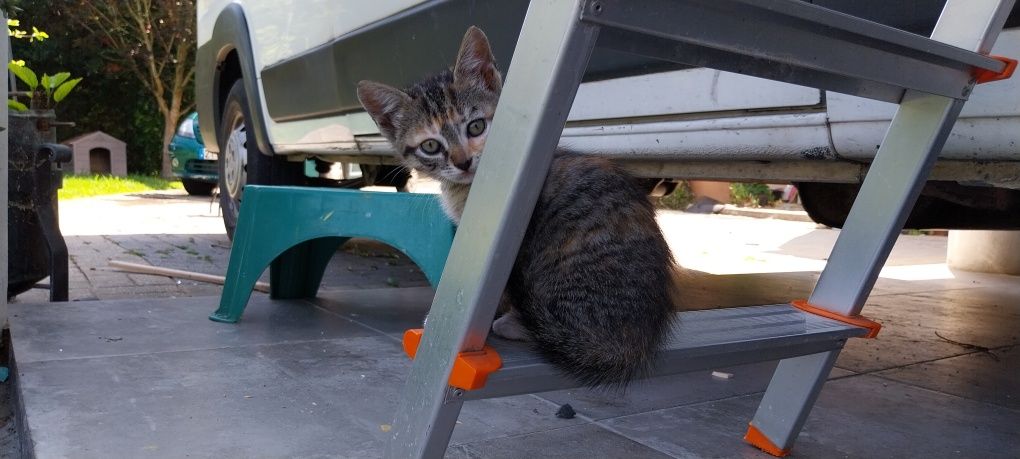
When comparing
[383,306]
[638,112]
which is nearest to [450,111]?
[638,112]

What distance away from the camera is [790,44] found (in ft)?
4.01

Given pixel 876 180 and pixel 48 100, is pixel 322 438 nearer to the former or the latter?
pixel 876 180

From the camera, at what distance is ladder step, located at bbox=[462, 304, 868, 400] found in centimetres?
125

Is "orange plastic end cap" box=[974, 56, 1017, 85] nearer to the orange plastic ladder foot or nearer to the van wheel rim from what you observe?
the orange plastic ladder foot

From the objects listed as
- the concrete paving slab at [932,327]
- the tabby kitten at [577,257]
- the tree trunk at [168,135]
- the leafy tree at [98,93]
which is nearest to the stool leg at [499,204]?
the tabby kitten at [577,257]

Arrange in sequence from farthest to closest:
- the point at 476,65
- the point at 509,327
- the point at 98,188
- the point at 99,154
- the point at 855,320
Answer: the point at 99,154, the point at 98,188, the point at 476,65, the point at 509,327, the point at 855,320

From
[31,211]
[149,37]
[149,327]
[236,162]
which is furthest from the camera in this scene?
[149,37]

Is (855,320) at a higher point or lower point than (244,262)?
higher

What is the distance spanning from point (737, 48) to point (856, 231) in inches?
30.3

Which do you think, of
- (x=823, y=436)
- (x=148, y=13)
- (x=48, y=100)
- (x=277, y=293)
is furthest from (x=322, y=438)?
(x=148, y=13)

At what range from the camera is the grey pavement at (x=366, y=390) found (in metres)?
1.97

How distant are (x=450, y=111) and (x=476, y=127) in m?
0.09

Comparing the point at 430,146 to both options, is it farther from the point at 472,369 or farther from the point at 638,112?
the point at 472,369

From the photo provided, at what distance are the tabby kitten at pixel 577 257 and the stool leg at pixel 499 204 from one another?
0.75 ft
